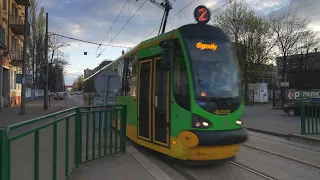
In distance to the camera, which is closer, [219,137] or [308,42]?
[219,137]

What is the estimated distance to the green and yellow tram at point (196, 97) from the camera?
279 inches

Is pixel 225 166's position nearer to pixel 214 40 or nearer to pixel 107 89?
pixel 214 40

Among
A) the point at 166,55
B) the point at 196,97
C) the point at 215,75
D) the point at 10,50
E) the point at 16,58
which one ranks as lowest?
the point at 196,97

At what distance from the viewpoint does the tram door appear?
8.05 meters

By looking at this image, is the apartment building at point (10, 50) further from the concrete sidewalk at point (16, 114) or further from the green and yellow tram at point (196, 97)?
the green and yellow tram at point (196, 97)

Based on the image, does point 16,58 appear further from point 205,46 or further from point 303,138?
point 205,46

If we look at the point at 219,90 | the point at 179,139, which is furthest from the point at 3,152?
the point at 219,90

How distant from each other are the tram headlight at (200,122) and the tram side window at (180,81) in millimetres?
284

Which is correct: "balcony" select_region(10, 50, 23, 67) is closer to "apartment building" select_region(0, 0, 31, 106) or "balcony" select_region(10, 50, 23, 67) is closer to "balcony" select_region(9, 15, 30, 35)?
"apartment building" select_region(0, 0, 31, 106)

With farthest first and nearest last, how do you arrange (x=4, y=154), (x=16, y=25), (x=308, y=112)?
(x=16, y=25)
(x=308, y=112)
(x=4, y=154)

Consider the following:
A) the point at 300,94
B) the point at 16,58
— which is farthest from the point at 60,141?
the point at 16,58

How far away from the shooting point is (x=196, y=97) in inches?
283

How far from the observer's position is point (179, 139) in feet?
23.9

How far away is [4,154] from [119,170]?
402 centimetres
